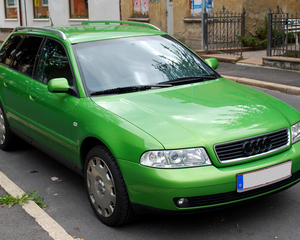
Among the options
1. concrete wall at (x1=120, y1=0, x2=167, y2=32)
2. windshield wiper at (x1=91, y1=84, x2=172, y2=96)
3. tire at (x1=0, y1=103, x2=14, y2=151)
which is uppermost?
concrete wall at (x1=120, y1=0, x2=167, y2=32)

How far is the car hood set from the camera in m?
3.03

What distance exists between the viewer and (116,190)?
3.17 meters

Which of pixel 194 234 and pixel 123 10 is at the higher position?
pixel 123 10

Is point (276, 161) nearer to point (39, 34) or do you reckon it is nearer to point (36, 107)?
point (36, 107)

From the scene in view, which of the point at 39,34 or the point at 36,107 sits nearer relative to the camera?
the point at 36,107

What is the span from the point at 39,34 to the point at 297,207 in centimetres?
→ 336

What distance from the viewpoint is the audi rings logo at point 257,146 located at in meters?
3.06

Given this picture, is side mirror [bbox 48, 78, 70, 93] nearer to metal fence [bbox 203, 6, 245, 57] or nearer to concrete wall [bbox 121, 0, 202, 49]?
metal fence [bbox 203, 6, 245, 57]

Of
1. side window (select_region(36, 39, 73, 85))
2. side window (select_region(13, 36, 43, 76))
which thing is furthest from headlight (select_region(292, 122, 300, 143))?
side window (select_region(13, 36, 43, 76))

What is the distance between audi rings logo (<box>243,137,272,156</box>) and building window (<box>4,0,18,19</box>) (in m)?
25.7

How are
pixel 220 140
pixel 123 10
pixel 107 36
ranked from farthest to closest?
pixel 123 10 → pixel 107 36 → pixel 220 140

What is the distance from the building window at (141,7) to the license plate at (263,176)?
16.1 meters

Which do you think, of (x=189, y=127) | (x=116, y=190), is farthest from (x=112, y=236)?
(x=189, y=127)

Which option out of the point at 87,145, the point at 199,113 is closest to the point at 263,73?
the point at 199,113
